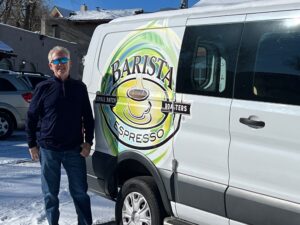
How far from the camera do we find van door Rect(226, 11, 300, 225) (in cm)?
327

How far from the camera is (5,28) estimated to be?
24516 millimetres

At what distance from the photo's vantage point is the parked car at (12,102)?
40.7 feet

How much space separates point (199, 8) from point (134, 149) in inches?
54.6

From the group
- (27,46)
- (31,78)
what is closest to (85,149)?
(31,78)

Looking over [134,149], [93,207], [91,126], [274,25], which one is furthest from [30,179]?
[274,25]

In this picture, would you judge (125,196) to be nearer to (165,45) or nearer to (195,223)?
(195,223)

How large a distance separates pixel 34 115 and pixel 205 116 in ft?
6.11

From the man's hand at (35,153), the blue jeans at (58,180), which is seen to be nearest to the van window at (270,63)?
the blue jeans at (58,180)

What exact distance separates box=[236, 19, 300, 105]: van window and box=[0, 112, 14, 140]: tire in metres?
9.60

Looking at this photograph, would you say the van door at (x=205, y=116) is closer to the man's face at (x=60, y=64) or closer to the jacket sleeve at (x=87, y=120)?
the jacket sleeve at (x=87, y=120)

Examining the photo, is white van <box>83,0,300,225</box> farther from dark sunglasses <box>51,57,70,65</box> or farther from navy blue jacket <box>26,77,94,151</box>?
dark sunglasses <box>51,57,70,65</box>

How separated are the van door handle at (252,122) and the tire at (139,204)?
130cm

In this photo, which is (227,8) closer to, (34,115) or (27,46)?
(34,115)

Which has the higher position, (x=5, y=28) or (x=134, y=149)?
(x=5, y=28)
